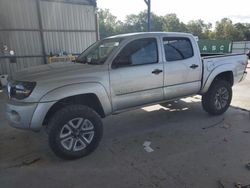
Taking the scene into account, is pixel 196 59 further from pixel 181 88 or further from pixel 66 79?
pixel 66 79

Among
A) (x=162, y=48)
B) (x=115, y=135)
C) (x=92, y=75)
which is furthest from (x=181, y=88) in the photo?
(x=92, y=75)

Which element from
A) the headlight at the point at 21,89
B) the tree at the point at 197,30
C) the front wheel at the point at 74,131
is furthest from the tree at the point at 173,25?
the headlight at the point at 21,89

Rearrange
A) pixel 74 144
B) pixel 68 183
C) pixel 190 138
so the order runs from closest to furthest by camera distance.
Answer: pixel 68 183
pixel 74 144
pixel 190 138

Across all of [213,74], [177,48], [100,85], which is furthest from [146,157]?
[213,74]

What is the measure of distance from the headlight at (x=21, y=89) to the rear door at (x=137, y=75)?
1229 mm

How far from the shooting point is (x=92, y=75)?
11.9 ft

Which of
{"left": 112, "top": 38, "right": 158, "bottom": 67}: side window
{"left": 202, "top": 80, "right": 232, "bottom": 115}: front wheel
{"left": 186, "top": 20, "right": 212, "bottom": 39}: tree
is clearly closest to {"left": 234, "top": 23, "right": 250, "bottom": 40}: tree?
{"left": 186, "top": 20, "right": 212, "bottom": 39}: tree

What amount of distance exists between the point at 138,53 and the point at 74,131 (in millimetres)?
1719

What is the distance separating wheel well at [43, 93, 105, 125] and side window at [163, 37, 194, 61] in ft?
5.25

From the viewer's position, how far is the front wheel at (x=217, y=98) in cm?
519

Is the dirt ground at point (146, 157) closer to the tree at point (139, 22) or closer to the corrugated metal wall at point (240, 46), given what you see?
the corrugated metal wall at point (240, 46)

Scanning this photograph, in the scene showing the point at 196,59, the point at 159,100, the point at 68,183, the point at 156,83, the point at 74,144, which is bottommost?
the point at 68,183

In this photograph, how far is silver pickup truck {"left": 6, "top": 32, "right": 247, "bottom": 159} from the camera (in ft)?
10.9

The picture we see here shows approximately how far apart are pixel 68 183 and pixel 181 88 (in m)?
2.79
